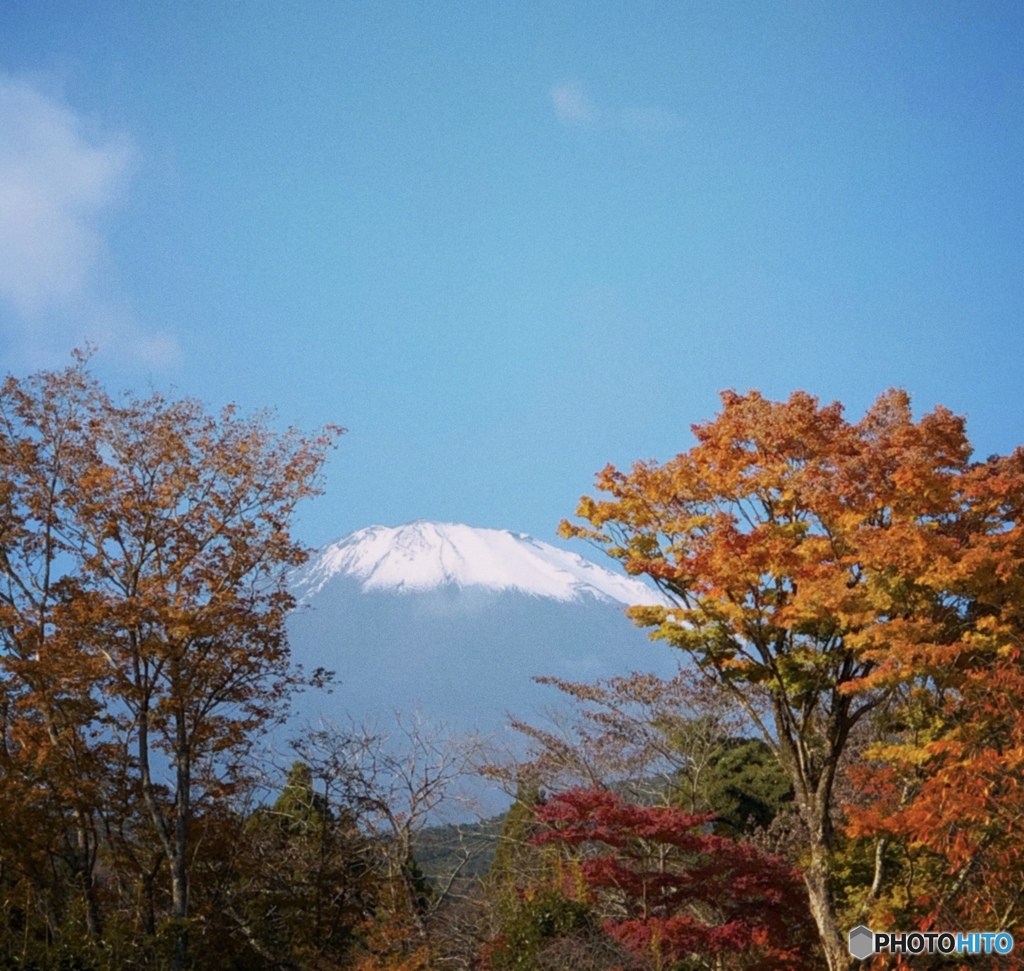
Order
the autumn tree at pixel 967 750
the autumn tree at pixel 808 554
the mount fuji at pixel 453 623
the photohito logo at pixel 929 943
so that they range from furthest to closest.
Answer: the mount fuji at pixel 453 623 → the autumn tree at pixel 808 554 → the photohito logo at pixel 929 943 → the autumn tree at pixel 967 750

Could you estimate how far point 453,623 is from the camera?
5010 inches

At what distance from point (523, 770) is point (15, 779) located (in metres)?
8.85

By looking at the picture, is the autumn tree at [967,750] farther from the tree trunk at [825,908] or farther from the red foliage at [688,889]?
the red foliage at [688,889]

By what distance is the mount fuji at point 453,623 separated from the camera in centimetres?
10994

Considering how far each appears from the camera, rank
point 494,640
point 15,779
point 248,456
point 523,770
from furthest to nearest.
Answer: point 494,640 → point 523,770 → point 248,456 → point 15,779

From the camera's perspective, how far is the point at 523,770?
1786 centimetres

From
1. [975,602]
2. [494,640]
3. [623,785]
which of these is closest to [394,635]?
[494,640]

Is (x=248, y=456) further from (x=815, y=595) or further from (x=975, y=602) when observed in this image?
(x=975, y=602)

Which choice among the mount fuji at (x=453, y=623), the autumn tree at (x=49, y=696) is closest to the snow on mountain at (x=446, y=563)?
the mount fuji at (x=453, y=623)

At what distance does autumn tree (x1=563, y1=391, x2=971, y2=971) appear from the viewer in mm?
10719

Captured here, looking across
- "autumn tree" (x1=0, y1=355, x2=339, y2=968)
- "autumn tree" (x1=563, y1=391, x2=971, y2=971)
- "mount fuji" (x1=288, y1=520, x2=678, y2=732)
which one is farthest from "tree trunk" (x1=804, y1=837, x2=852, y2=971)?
"mount fuji" (x1=288, y1=520, x2=678, y2=732)

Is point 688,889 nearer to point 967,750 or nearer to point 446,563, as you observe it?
point 967,750

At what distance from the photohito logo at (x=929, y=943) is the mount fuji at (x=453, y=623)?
86.7 metres

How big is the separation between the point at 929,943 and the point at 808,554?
4265 mm
